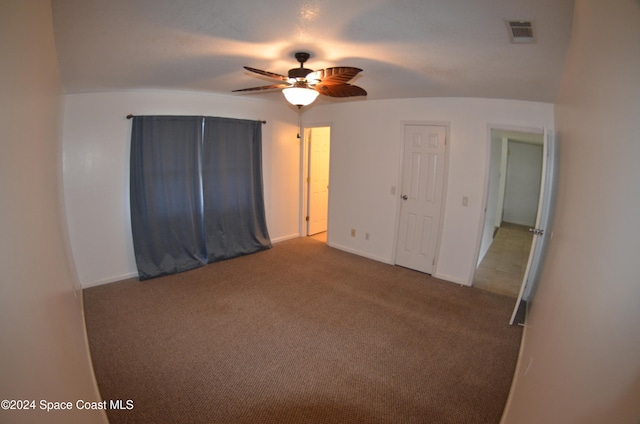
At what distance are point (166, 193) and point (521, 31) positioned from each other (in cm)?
392

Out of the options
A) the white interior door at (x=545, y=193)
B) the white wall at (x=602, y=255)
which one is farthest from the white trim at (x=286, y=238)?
the white wall at (x=602, y=255)

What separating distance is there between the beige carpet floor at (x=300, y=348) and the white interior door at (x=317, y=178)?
74.4 inches

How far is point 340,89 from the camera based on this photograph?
232 cm

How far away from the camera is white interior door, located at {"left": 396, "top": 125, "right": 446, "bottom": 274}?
3.81 m

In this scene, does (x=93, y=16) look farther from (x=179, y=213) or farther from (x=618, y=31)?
(x=179, y=213)

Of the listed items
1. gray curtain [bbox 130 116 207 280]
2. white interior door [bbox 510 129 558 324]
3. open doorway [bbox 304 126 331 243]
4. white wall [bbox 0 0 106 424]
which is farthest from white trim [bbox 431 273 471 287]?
white wall [bbox 0 0 106 424]

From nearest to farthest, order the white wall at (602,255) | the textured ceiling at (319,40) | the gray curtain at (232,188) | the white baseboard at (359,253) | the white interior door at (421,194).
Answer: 1. the white wall at (602,255)
2. the textured ceiling at (319,40)
3. the white interior door at (421,194)
4. the gray curtain at (232,188)
5. the white baseboard at (359,253)

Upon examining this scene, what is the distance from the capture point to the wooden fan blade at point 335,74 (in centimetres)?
183

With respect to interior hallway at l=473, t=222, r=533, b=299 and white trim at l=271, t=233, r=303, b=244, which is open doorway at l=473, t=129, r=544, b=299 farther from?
white trim at l=271, t=233, r=303, b=244

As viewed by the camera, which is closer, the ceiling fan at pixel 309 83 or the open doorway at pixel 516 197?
the ceiling fan at pixel 309 83

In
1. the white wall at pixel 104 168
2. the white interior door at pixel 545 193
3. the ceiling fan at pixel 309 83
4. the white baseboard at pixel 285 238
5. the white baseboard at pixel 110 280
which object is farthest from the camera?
the white baseboard at pixel 285 238

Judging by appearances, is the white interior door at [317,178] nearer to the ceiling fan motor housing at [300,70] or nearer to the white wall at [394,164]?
the white wall at [394,164]

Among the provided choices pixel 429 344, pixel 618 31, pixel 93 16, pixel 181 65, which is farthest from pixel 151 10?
pixel 429 344

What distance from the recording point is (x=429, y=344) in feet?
8.41
